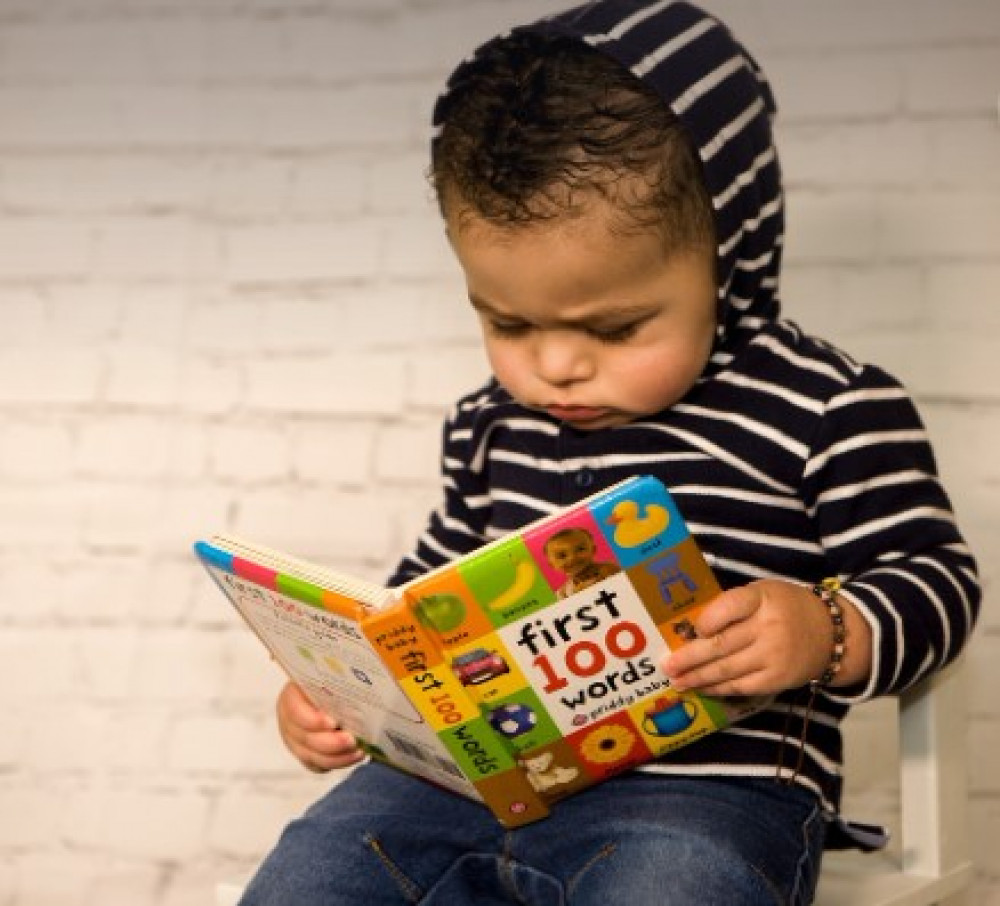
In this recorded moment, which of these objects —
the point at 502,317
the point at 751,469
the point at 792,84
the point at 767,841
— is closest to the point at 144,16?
the point at 792,84

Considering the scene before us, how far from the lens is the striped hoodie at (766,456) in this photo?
1.08 metres

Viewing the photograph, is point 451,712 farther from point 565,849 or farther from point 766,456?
point 766,456

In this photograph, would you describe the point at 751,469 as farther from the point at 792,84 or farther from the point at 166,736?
the point at 166,736

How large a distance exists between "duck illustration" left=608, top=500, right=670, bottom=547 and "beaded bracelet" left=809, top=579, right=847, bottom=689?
0.15 m

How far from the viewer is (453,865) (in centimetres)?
112

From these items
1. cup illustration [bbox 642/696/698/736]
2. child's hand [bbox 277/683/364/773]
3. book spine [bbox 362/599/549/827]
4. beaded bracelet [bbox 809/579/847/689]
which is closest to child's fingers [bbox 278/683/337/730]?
child's hand [bbox 277/683/364/773]

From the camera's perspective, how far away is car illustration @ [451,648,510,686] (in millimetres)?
982

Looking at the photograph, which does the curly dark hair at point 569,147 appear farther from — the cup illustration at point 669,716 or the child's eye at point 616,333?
the cup illustration at point 669,716

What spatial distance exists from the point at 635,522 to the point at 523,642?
110 millimetres

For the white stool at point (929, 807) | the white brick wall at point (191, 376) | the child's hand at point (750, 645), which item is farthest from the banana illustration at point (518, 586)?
the white brick wall at point (191, 376)

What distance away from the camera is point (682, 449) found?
1.16 m

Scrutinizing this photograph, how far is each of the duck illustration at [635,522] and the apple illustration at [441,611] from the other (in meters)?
0.11

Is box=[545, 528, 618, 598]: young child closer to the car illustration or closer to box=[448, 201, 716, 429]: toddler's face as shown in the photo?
the car illustration

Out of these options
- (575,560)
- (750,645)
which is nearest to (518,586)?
(575,560)
